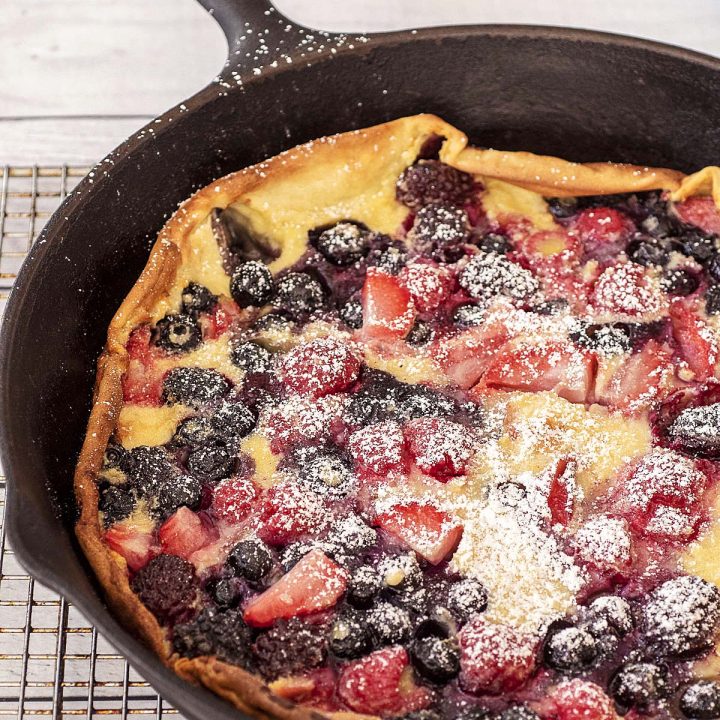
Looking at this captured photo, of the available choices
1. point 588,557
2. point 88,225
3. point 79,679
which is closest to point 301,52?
point 88,225

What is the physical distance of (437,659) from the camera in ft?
6.95

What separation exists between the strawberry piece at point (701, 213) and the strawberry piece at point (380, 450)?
105 cm

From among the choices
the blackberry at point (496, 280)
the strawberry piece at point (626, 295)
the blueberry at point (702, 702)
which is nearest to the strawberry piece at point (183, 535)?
the blackberry at point (496, 280)

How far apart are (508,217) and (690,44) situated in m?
1.40

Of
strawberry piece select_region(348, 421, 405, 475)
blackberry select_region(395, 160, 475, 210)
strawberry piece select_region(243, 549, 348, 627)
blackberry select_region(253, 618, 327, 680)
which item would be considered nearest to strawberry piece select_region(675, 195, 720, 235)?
blackberry select_region(395, 160, 475, 210)

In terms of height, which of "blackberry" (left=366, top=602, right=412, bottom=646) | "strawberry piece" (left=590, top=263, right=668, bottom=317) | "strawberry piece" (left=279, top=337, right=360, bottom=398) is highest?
"strawberry piece" (left=590, top=263, right=668, bottom=317)

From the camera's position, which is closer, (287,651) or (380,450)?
(287,651)

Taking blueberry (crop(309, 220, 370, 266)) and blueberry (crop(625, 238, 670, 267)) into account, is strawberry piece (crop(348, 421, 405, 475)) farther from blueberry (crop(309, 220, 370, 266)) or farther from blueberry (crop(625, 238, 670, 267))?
blueberry (crop(625, 238, 670, 267))

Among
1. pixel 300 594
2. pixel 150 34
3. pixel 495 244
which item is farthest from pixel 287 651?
pixel 150 34

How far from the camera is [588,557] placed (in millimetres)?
2285

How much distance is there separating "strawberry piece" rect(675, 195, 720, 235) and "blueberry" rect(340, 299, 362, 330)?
917 mm

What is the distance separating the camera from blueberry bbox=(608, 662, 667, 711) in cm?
210

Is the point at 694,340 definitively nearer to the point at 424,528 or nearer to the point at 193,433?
the point at 424,528

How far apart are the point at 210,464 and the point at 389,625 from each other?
22.0 inches
